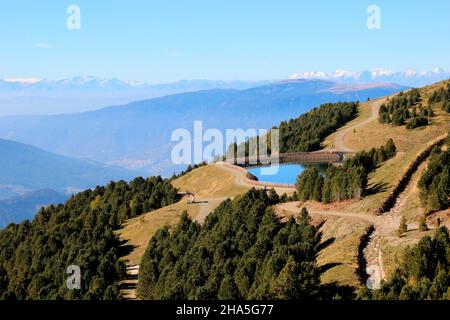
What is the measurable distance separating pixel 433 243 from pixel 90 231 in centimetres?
5613

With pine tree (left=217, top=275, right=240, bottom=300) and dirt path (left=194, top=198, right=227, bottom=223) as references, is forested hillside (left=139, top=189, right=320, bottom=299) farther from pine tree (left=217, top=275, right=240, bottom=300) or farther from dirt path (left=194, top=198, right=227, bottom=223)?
dirt path (left=194, top=198, right=227, bottom=223)

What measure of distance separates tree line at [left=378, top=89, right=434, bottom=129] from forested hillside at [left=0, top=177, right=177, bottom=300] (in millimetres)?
49137

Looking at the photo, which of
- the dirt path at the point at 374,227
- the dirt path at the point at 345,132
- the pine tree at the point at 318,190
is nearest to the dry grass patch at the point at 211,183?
the pine tree at the point at 318,190

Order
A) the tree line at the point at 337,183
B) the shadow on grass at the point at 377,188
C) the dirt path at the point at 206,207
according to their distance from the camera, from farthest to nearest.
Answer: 1. the dirt path at the point at 206,207
2. the tree line at the point at 337,183
3. the shadow on grass at the point at 377,188

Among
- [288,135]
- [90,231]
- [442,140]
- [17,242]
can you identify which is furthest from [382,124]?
[17,242]

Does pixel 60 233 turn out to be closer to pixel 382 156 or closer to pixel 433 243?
pixel 382 156

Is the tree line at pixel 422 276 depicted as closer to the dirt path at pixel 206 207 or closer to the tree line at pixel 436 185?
the tree line at pixel 436 185

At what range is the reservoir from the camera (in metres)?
93.2

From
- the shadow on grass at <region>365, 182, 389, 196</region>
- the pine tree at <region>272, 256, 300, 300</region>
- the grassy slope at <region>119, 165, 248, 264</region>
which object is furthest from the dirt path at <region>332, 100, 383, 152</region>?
the pine tree at <region>272, 256, 300, 300</region>

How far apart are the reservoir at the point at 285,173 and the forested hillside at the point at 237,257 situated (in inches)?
960

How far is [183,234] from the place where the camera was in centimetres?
6481

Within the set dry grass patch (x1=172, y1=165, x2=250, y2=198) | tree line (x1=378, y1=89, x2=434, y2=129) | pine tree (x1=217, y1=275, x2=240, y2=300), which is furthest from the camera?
tree line (x1=378, y1=89, x2=434, y2=129)

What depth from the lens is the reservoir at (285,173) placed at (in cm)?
9319

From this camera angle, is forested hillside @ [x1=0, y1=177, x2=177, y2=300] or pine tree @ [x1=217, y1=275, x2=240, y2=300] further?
forested hillside @ [x1=0, y1=177, x2=177, y2=300]
